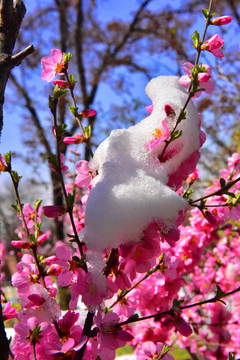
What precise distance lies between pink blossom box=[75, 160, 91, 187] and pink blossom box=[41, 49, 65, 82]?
0.24 metres

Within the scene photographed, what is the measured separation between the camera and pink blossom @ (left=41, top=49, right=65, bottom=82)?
0.85 meters

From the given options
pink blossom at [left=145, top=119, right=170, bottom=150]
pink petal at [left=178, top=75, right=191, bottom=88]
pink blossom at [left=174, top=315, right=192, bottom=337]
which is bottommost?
pink blossom at [left=174, top=315, right=192, bottom=337]

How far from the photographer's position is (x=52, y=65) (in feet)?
2.84

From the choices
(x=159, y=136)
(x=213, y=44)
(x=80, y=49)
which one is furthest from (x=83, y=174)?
(x=80, y=49)

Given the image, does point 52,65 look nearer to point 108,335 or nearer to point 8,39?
point 8,39

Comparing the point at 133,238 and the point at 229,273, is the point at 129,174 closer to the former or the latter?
the point at 133,238

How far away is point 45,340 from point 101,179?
0.40m

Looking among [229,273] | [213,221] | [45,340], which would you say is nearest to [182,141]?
[213,221]

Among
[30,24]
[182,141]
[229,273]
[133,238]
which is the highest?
[182,141]

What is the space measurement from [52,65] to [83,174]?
1.01 ft

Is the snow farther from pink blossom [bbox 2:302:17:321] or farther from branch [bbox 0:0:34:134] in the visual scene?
pink blossom [bbox 2:302:17:321]

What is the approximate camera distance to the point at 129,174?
2.17 feet

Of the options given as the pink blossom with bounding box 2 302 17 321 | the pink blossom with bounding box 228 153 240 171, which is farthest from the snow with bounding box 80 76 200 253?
the pink blossom with bounding box 228 153 240 171

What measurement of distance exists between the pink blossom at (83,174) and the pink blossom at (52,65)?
0.24 meters
